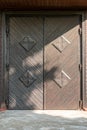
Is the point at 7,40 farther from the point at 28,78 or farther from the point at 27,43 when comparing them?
the point at 28,78

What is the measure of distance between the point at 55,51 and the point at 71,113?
5.03 feet

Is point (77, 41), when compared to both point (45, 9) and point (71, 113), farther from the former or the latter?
point (71, 113)

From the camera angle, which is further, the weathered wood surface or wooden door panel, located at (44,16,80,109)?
wooden door panel, located at (44,16,80,109)

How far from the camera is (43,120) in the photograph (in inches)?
267

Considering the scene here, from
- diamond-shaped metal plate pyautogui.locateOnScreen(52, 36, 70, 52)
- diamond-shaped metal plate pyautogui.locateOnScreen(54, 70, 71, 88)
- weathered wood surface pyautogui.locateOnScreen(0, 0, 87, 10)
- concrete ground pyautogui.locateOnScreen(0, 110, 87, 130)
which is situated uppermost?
weathered wood surface pyautogui.locateOnScreen(0, 0, 87, 10)

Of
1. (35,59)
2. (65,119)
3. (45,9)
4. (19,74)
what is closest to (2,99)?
(19,74)

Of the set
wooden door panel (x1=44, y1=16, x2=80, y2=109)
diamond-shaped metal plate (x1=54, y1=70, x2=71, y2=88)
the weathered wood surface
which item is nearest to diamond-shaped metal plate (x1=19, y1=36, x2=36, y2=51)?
wooden door panel (x1=44, y1=16, x2=80, y2=109)

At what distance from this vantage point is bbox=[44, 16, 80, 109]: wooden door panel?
316 inches

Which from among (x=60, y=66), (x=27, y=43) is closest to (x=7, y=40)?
(x=27, y=43)

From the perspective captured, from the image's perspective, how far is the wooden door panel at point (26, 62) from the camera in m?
8.02

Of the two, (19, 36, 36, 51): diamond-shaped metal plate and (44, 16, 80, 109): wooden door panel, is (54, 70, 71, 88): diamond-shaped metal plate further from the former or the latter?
(19, 36, 36, 51): diamond-shaped metal plate

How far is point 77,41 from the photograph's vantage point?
316 inches

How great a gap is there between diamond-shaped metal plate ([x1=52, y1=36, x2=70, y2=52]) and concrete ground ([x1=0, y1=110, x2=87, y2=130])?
1.51m

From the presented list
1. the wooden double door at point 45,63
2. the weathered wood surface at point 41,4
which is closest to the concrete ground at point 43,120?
the wooden double door at point 45,63
